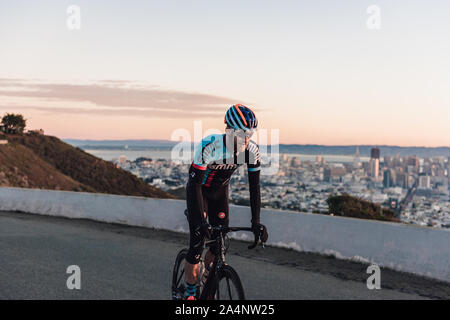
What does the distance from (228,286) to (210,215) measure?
90 cm

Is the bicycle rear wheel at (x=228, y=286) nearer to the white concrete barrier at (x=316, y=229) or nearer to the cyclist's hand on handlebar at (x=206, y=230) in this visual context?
the cyclist's hand on handlebar at (x=206, y=230)

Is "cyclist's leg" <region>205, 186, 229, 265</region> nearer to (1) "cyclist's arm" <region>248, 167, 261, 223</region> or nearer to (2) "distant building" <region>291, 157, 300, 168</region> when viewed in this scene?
(1) "cyclist's arm" <region>248, 167, 261, 223</region>

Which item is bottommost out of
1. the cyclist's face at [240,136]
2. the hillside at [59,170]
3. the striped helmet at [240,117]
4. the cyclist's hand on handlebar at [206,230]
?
the hillside at [59,170]

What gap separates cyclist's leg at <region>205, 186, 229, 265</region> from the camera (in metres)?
4.90

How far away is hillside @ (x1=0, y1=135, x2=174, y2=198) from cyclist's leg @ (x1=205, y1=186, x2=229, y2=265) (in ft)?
177

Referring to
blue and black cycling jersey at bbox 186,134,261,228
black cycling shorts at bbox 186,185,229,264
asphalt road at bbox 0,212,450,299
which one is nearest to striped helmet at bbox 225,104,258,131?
blue and black cycling jersey at bbox 186,134,261,228

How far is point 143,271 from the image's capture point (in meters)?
7.39

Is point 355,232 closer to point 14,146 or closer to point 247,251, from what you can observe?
point 247,251

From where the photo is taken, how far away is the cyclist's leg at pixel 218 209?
4.90m

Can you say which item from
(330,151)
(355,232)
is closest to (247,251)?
(355,232)

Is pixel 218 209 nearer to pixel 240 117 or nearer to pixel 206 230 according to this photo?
pixel 206 230

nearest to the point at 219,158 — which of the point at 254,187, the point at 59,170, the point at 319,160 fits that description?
the point at 254,187

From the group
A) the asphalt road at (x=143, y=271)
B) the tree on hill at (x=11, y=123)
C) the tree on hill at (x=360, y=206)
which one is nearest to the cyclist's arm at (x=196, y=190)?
the asphalt road at (x=143, y=271)
